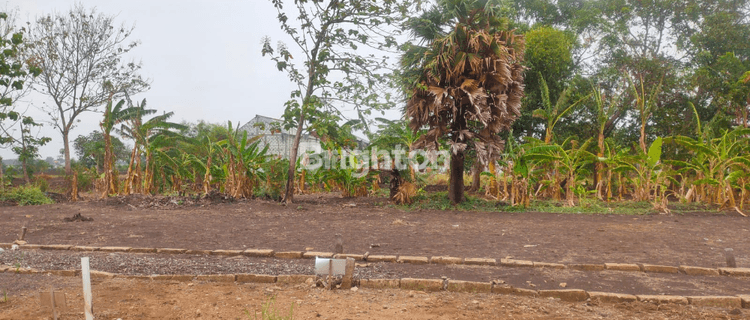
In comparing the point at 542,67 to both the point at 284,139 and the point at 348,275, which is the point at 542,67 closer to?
the point at 348,275

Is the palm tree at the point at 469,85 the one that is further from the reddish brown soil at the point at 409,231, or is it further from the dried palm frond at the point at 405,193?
the reddish brown soil at the point at 409,231

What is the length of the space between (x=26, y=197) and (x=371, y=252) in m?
9.66

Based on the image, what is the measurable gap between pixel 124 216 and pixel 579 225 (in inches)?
285

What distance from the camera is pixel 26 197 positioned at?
10.8 meters

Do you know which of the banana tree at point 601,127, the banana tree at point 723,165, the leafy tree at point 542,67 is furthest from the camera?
the leafy tree at point 542,67

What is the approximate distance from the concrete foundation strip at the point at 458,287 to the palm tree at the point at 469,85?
16.1ft

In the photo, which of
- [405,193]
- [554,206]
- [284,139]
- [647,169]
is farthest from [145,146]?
[647,169]

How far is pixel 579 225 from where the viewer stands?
271 inches

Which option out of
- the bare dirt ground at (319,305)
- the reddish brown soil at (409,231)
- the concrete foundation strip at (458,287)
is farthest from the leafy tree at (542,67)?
the bare dirt ground at (319,305)

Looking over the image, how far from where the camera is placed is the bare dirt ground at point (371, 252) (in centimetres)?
341

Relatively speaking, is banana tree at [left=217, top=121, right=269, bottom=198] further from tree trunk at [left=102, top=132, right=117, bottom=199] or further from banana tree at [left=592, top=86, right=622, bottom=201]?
banana tree at [left=592, top=86, right=622, bottom=201]

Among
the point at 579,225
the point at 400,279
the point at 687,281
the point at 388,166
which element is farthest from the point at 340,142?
the point at 687,281

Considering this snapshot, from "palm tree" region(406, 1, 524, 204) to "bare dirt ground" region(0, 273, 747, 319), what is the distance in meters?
5.21

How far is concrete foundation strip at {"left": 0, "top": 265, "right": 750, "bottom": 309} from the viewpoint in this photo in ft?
11.6
